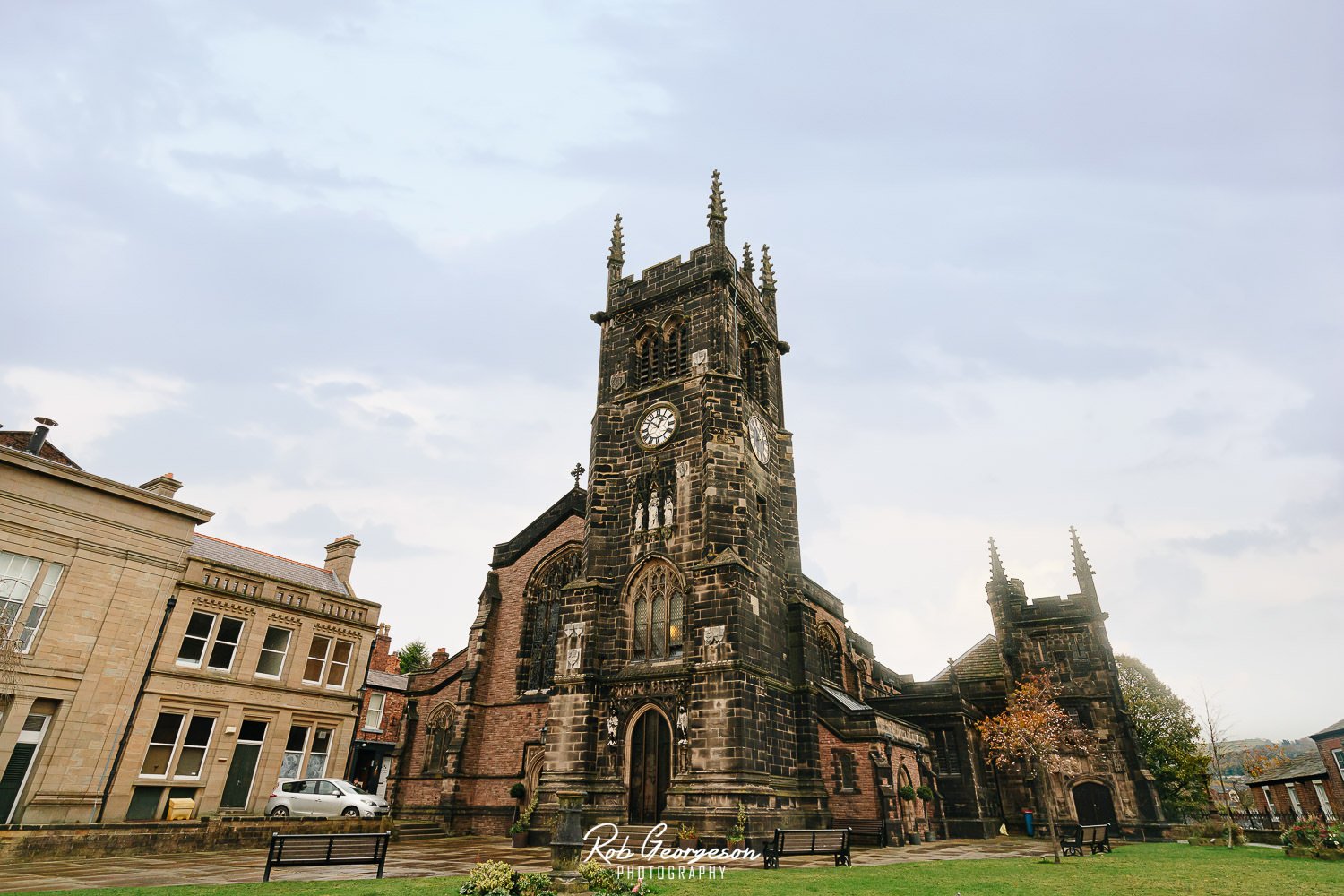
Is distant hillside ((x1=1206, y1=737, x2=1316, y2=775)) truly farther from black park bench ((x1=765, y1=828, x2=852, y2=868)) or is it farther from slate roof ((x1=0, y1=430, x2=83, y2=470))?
slate roof ((x1=0, y1=430, x2=83, y2=470))

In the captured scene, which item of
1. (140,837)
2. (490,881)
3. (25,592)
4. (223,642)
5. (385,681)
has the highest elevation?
(385,681)

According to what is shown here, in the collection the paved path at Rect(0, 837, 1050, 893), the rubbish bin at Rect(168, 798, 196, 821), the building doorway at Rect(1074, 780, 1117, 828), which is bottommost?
the paved path at Rect(0, 837, 1050, 893)

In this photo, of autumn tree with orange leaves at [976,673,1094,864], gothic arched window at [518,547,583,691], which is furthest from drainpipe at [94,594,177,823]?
autumn tree with orange leaves at [976,673,1094,864]

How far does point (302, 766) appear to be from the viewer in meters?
26.9

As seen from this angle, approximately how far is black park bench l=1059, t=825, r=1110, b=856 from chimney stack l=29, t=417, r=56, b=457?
35.7 metres

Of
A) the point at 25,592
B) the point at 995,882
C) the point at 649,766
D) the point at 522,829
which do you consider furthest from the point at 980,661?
the point at 25,592

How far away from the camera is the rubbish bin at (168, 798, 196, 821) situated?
22.7 m

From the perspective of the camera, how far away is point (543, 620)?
3177cm

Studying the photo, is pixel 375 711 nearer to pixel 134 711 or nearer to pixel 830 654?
pixel 134 711

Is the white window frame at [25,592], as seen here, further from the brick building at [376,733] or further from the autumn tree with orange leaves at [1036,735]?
the autumn tree with orange leaves at [1036,735]

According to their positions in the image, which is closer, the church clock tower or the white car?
the church clock tower

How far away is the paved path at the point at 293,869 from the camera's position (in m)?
12.7

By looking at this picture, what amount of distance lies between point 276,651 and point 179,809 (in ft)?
18.9

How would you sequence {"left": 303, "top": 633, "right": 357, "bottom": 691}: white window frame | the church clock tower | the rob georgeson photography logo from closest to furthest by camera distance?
the rob georgeson photography logo, the church clock tower, {"left": 303, "top": 633, "right": 357, "bottom": 691}: white window frame
